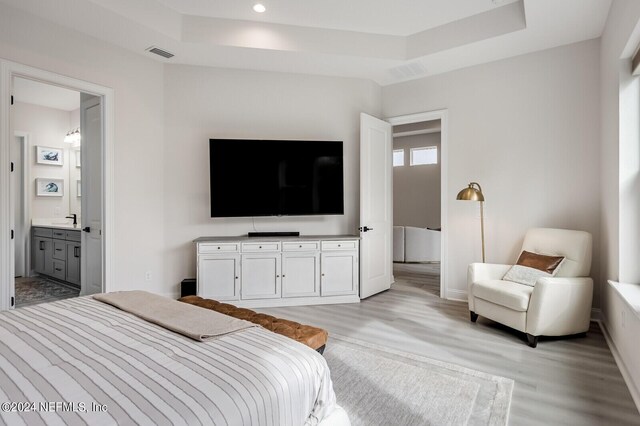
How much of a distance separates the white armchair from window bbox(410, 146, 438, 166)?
555 cm

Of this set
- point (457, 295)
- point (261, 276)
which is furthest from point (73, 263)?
point (457, 295)

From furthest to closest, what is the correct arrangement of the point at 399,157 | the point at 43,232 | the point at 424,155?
the point at 399,157 < the point at 424,155 < the point at 43,232

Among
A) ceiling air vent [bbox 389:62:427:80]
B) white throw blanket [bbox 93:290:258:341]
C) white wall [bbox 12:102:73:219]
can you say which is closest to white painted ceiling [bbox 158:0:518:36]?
ceiling air vent [bbox 389:62:427:80]

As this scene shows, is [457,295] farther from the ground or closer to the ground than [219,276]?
closer to the ground

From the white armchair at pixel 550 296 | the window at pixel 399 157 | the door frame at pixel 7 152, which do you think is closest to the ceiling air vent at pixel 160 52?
the door frame at pixel 7 152

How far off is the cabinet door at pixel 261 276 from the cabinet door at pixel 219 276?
0.33ft

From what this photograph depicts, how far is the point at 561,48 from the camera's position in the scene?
3.60m

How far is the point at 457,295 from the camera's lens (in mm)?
4258

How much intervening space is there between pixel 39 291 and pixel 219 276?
2653mm

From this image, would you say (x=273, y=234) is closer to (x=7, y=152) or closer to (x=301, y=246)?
(x=301, y=246)

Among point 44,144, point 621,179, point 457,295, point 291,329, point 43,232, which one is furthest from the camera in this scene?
point 44,144

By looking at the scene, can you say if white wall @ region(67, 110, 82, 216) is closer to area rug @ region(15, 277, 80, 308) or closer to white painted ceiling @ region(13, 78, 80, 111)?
white painted ceiling @ region(13, 78, 80, 111)

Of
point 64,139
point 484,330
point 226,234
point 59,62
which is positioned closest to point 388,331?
point 484,330

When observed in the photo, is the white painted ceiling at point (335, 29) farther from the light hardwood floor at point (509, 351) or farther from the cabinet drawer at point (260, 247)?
the light hardwood floor at point (509, 351)
